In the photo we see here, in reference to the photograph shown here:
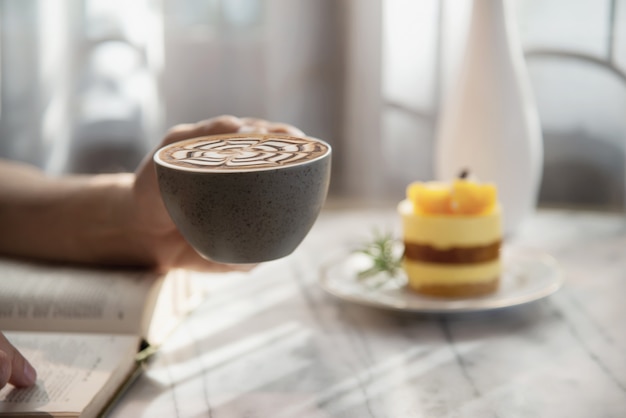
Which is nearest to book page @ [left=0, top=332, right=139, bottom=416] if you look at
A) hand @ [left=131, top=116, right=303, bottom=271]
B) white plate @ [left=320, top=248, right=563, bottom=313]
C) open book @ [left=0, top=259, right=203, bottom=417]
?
open book @ [left=0, top=259, right=203, bottom=417]

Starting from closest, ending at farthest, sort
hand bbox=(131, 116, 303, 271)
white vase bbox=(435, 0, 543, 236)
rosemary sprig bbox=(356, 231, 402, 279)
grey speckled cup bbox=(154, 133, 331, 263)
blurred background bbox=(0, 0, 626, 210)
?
grey speckled cup bbox=(154, 133, 331, 263)
hand bbox=(131, 116, 303, 271)
rosemary sprig bbox=(356, 231, 402, 279)
white vase bbox=(435, 0, 543, 236)
blurred background bbox=(0, 0, 626, 210)

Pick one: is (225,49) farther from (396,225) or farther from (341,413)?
(341,413)

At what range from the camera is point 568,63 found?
5.23 feet

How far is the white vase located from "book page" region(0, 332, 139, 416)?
1.91 ft

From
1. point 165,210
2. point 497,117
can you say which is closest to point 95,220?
point 165,210

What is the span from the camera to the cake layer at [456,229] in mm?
1045

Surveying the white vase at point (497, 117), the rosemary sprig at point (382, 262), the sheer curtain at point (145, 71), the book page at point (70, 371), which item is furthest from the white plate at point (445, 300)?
the sheer curtain at point (145, 71)

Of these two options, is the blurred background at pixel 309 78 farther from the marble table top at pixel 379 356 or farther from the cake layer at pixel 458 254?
the cake layer at pixel 458 254

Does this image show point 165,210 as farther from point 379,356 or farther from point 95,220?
point 379,356

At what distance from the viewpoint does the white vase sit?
1.27 meters

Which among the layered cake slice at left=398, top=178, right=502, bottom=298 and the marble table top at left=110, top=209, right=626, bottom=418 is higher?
the layered cake slice at left=398, top=178, right=502, bottom=298

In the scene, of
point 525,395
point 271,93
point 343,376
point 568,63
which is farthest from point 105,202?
point 568,63

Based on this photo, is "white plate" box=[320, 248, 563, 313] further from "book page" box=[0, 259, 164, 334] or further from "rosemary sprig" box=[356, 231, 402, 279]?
"book page" box=[0, 259, 164, 334]

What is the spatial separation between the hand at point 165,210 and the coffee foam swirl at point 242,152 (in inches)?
3.9
